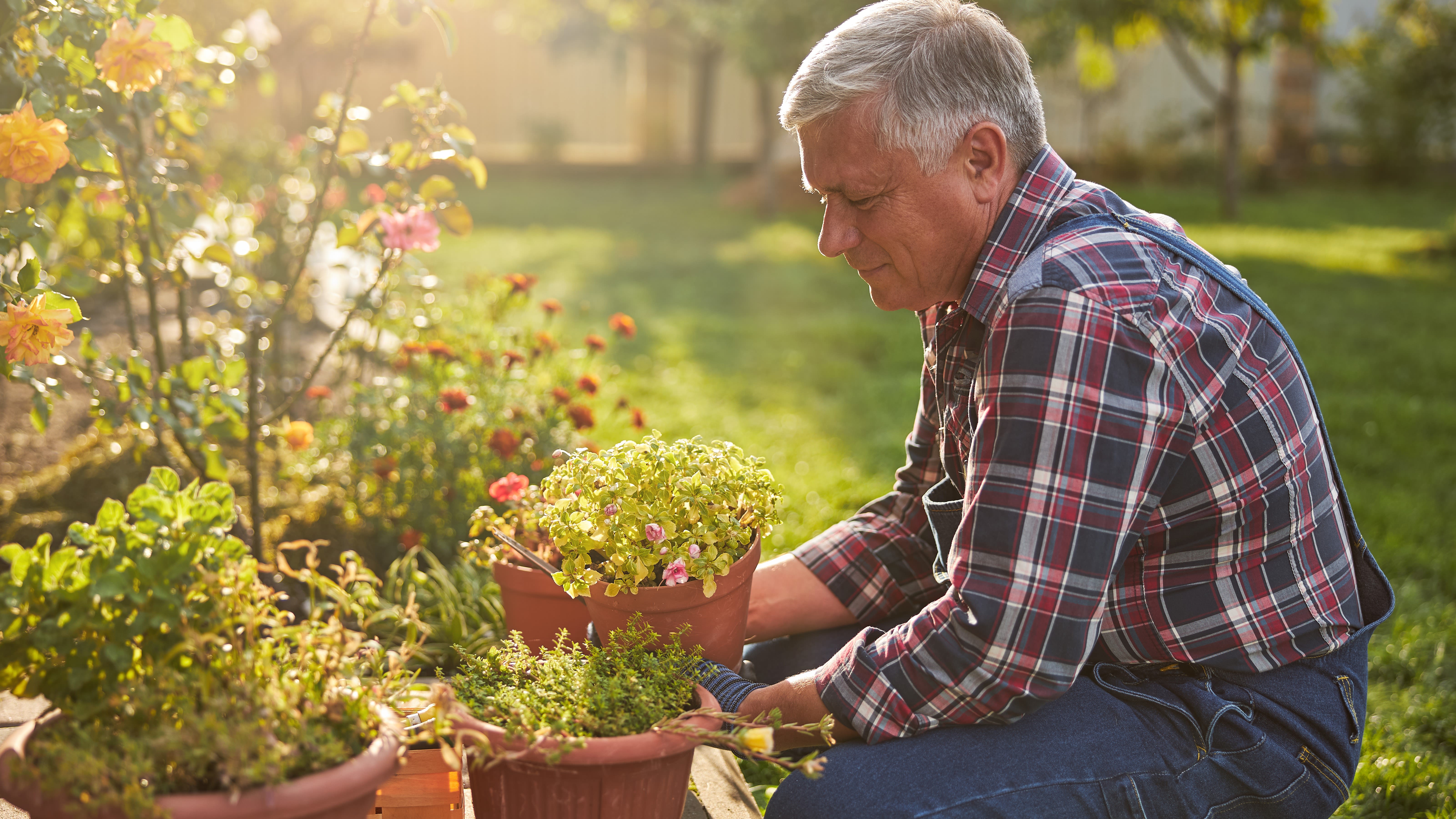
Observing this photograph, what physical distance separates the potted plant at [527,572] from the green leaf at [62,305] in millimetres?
696

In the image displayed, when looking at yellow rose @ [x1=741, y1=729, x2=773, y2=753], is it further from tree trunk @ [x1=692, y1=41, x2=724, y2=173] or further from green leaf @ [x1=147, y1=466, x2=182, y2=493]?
tree trunk @ [x1=692, y1=41, x2=724, y2=173]

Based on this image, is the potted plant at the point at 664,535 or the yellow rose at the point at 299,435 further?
the yellow rose at the point at 299,435

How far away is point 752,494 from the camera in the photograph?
5.94 ft

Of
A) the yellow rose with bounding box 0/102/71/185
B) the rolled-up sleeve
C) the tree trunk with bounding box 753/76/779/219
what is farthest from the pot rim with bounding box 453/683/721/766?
the tree trunk with bounding box 753/76/779/219

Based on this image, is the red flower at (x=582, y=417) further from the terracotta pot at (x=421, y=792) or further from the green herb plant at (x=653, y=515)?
the terracotta pot at (x=421, y=792)

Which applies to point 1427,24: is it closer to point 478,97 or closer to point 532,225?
point 532,225

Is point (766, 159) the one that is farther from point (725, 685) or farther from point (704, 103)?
point (725, 685)

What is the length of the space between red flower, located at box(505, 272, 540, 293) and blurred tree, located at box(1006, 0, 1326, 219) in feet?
21.5

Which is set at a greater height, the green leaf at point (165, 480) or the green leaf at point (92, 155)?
Answer: the green leaf at point (92, 155)

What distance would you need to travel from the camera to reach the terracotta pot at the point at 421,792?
1.58 metres

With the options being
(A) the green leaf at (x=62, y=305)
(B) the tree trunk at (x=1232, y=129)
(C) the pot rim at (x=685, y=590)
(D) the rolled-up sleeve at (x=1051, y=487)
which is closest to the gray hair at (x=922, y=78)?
(D) the rolled-up sleeve at (x=1051, y=487)

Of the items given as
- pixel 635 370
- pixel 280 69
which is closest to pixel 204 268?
pixel 635 370

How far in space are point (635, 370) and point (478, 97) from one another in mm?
12168

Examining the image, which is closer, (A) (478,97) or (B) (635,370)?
(B) (635,370)
